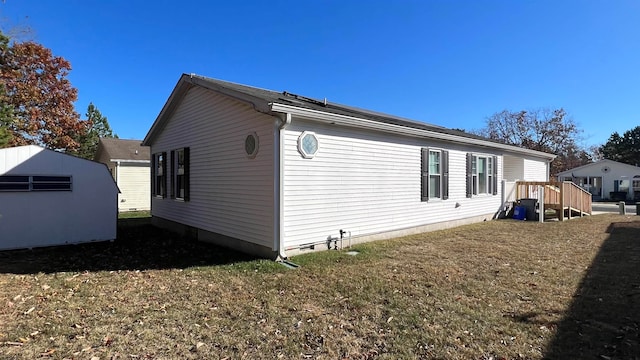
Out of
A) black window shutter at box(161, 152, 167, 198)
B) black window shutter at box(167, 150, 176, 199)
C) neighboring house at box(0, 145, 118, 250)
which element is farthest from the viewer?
black window shutter at box(161, 152, 167, 198)

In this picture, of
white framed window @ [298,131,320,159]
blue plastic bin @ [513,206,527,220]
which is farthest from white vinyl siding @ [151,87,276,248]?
blue plastic bin @ [513,206,527,220]

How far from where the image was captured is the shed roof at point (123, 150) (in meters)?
19.2

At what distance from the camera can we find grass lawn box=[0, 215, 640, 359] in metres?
3.35

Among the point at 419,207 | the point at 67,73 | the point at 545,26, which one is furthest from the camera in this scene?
the point at 67,73

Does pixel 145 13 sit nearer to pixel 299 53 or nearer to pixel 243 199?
pixel 299 53

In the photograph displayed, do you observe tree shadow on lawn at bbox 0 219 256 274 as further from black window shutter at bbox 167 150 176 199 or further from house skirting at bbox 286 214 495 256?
black window shutter at bbox 167 150 176 199

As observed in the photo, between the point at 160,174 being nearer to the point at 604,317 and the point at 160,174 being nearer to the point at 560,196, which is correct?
the point at 604,317

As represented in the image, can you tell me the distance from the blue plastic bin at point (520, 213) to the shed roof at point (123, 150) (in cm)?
1775

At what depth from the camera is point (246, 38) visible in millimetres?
14359

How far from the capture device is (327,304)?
4484mm

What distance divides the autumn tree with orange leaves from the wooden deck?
26.1m

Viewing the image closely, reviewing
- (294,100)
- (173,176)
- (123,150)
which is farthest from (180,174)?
(123,150)

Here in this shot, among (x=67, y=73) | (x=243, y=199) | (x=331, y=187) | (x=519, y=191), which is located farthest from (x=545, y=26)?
(x=67, y=73)

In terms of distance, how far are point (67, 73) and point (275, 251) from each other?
25468mm
